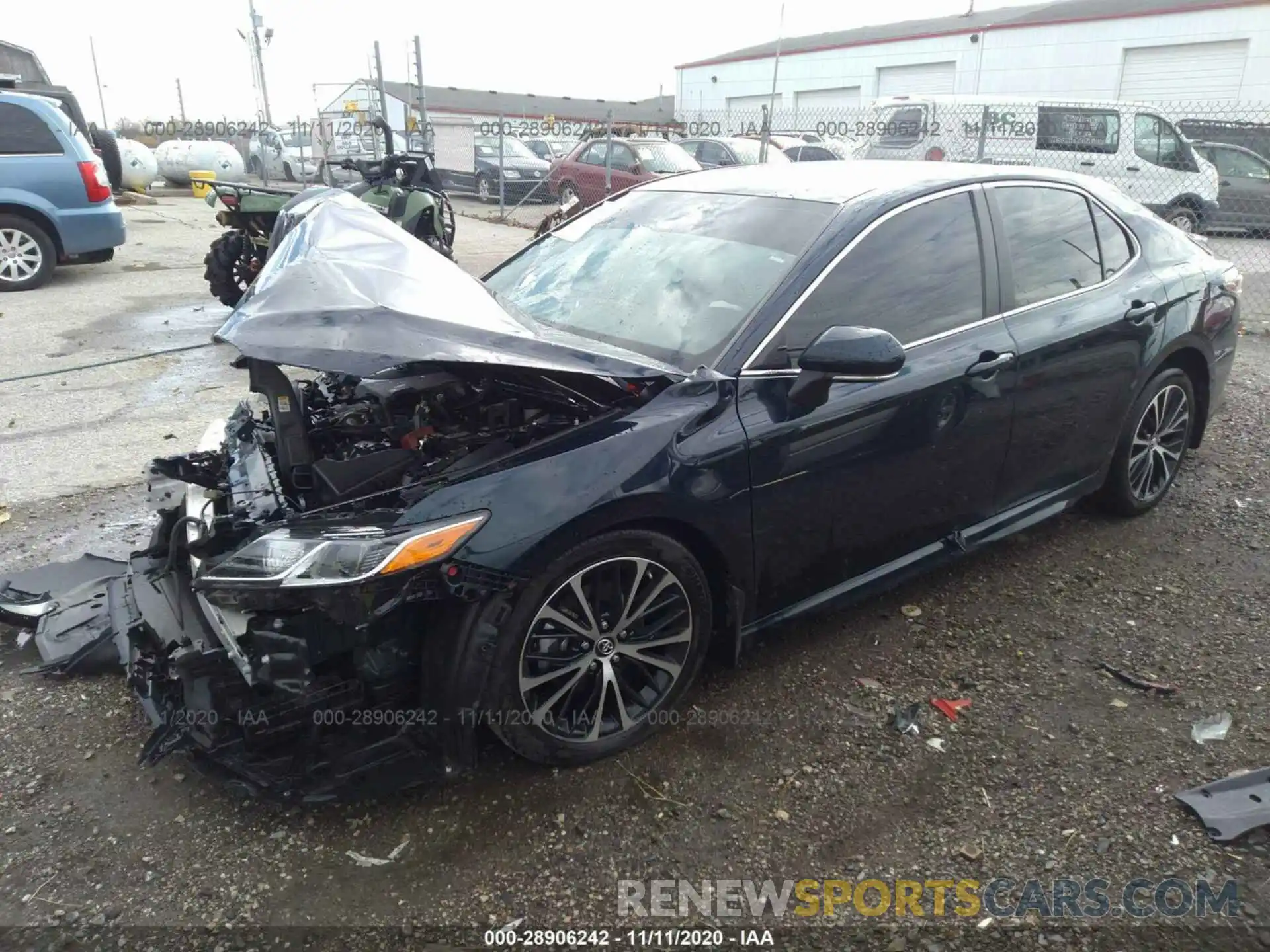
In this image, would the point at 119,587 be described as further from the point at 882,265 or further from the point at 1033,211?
the point at 1033,211

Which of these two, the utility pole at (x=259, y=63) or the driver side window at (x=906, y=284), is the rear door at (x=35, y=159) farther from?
the utility pole at (x=259, y=63)

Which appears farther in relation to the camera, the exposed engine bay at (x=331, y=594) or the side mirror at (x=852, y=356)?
the side mirror at (x=852, y=356)

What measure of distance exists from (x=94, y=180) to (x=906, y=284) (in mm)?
9504

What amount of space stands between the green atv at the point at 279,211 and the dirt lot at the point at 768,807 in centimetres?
213

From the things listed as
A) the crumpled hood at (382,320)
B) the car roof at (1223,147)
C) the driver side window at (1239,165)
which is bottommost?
the crumpled hood at (382,320)

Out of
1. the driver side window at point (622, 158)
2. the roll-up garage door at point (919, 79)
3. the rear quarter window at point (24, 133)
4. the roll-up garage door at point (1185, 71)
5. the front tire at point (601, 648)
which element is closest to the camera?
the front tire at point (601, 648)

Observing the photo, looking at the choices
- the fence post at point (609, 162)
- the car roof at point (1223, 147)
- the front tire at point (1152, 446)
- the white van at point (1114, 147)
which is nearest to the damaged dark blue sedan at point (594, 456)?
the front tire at point (1152, 446)

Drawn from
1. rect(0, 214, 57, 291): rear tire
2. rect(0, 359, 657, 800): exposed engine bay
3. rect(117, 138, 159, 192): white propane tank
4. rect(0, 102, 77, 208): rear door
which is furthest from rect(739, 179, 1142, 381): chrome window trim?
rect(117, 138, 159, 192): white propane tank

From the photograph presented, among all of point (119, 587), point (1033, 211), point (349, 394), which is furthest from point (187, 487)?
point (1033, 211)

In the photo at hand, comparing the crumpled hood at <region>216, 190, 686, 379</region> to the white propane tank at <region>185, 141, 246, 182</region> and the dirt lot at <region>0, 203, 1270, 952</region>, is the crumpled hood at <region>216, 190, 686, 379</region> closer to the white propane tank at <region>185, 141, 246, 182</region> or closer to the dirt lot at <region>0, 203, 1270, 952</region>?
the dirt lot at <region>0, 203, 1270, 952</region>

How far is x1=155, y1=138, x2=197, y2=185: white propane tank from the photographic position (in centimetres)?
2609

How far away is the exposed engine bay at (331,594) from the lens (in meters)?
2.16

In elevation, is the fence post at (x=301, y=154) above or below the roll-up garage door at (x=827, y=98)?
below

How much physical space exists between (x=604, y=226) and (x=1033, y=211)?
1727 mm
